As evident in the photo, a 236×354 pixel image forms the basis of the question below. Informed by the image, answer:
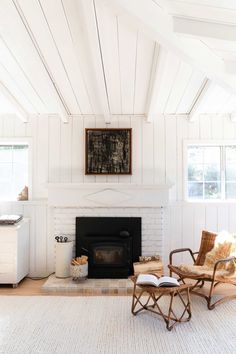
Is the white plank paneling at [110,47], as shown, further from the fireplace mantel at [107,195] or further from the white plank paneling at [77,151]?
the fireplace mantel at [107,195]

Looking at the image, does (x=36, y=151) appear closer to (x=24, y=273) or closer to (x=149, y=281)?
(x=24, y=273)

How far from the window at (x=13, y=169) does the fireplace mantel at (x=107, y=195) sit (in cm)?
63

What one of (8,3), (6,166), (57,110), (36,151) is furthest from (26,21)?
(6,166)

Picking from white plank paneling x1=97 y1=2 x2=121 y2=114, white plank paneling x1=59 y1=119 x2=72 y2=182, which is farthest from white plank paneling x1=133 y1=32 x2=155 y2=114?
white plank paneling x1=59 y1=119 x2=72 y2=182

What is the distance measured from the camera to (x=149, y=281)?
3455mm

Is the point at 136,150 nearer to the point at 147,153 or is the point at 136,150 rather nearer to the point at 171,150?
the point at 147,153

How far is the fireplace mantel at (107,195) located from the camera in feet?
16.5

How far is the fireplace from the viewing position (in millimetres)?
4883

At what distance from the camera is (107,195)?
16.6ft

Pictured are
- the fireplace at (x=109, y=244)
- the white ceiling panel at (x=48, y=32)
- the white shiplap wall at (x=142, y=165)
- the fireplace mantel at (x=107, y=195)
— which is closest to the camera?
the white ceiling panel at (x=48, y=32)

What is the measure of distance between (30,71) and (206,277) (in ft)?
10.1

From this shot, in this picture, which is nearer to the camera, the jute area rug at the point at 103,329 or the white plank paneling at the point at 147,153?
the jute area rug at the point at 103,329

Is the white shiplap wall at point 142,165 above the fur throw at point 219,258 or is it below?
above

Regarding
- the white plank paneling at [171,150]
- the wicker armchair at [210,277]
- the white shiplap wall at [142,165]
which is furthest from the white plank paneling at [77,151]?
the wicker armchair at [210,277]
